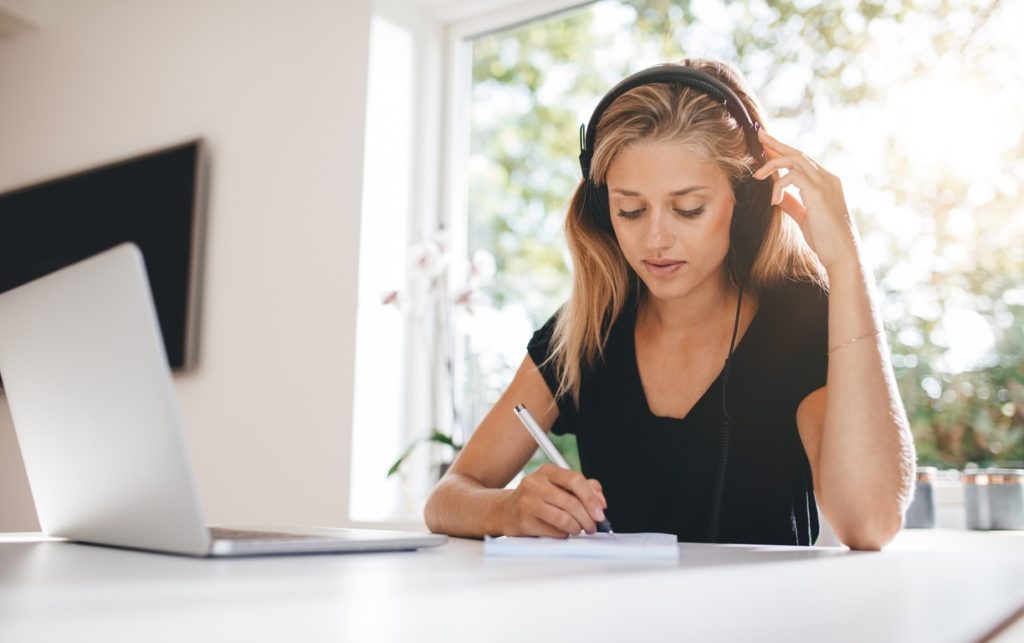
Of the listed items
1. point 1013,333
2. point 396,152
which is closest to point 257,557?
point 1013,333

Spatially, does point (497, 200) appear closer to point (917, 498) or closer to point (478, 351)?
point (478, 351)

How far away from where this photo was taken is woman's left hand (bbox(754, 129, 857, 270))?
1162 millimetres

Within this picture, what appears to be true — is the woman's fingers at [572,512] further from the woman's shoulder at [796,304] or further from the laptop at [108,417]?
the woman's shoulder at [796,304]

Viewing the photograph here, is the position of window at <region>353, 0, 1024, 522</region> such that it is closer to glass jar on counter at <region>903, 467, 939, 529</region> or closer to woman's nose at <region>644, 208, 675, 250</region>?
glass jar on counter at <region>903, 467, 939, 529</region>

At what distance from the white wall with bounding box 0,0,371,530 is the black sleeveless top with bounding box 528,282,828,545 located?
1299mm

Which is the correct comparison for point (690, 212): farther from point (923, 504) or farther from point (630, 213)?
point (923, 504)

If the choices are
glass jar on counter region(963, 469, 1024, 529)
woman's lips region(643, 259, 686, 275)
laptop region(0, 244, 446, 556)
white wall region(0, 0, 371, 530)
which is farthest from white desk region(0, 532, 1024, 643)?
white wall region(0, 0, 371, 530)

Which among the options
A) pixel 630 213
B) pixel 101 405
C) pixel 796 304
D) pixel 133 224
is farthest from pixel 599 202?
pixel 133 224

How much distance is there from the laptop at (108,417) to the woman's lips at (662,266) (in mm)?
641

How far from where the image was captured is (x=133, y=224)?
3088mm

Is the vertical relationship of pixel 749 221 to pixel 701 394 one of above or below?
above

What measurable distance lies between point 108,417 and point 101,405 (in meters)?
0.01

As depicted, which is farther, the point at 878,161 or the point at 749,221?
the point at 878,161

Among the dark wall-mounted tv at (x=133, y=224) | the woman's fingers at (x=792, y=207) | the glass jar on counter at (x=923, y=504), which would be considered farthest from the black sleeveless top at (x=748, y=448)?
the dark wall-mounted tv at (x=133, y=224)
